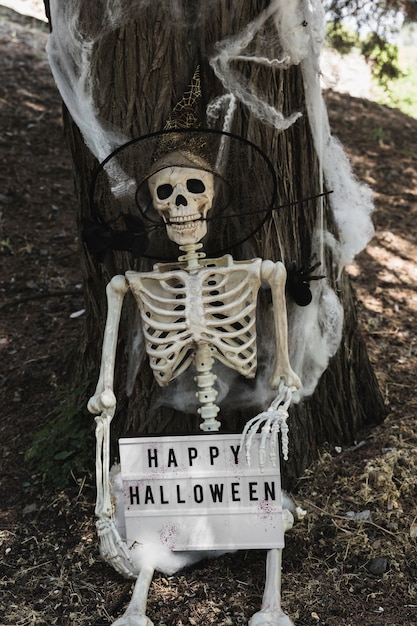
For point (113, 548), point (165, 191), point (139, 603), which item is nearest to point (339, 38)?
point (165, 191)

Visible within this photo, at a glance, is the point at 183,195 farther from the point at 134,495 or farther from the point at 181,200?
the point at 134,495

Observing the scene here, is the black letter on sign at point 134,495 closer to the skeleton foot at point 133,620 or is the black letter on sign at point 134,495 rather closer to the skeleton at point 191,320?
the skeleton at point 191,320

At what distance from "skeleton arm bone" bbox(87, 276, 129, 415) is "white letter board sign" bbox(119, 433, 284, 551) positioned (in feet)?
0.56

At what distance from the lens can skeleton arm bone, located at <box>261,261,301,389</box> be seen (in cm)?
233

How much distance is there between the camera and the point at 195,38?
92.9 inches

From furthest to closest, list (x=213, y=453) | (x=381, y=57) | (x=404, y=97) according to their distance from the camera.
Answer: (x=404, y=97) < (x=381, y=57) < (x=213, y=453)

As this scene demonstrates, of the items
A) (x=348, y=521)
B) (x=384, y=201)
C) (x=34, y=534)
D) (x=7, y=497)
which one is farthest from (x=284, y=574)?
(x=384, y=201)

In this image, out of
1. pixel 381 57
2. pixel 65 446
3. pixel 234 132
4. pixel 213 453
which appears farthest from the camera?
pixel 381 57

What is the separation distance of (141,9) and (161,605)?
1.94m

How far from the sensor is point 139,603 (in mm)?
2227

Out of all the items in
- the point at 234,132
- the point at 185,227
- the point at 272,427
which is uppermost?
the point at 234,132

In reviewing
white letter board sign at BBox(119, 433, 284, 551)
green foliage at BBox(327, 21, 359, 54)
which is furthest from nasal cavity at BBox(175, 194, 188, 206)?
green foliage at BBox(327, 21, 359, 54)

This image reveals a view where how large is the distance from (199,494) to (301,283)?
31.2 inches

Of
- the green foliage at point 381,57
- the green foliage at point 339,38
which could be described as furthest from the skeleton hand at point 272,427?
the green foliage at point 339,38
